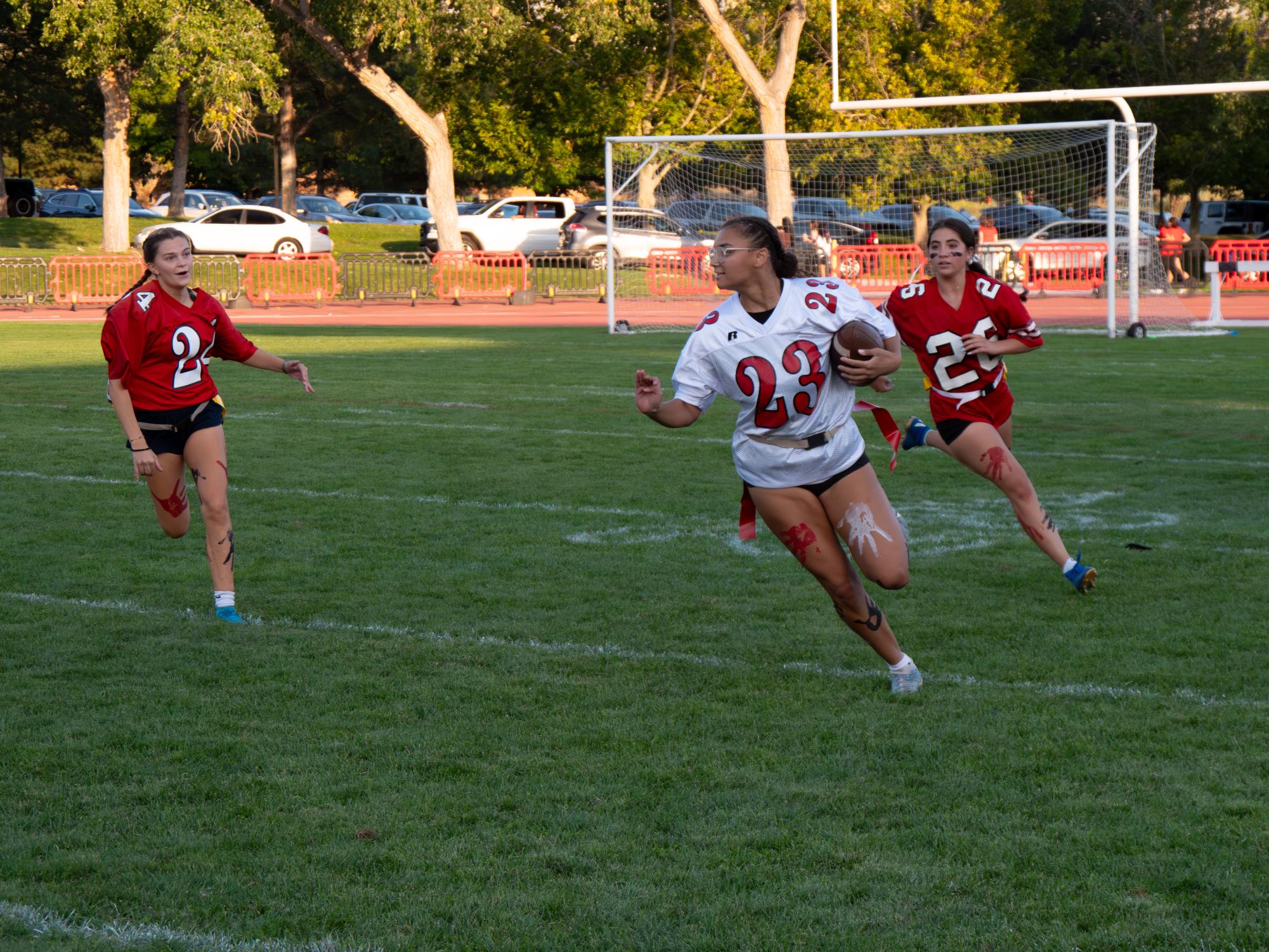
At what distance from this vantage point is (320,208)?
193ft

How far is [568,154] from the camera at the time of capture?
5000 centimetres

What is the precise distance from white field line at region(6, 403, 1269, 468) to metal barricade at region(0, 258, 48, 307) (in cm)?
1854

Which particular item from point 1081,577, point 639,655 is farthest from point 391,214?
point 639,655

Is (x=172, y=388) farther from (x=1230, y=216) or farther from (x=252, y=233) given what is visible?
(x=1230, y=216)

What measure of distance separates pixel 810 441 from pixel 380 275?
29825 mm

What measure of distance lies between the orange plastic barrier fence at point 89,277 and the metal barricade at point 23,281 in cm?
22

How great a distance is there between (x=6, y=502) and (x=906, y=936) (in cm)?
778

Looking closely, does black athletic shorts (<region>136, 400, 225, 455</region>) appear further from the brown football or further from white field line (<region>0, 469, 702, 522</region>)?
the brown football

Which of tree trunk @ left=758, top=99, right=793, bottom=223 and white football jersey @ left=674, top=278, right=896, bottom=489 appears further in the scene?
tree trunk @ left=758, top=99, right=793, bottom=223

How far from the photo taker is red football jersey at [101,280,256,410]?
7098 millimetres

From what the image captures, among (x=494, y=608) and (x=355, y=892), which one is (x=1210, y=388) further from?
Answer: (x=355, y=892)

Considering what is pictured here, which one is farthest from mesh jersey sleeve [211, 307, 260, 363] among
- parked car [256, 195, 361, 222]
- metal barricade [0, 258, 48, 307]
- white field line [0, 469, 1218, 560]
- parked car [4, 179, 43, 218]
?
parked car [4, 179, 43, 218]

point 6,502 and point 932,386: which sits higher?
point 932,386

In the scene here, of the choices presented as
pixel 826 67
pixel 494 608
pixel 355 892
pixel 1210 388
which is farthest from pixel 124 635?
pixel 826 67
